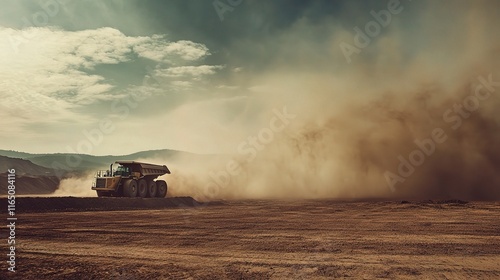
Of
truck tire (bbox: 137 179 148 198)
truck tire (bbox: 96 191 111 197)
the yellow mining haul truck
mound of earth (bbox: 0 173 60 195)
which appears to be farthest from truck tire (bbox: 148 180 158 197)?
mound of earth (bbox: 0 173 60 195)

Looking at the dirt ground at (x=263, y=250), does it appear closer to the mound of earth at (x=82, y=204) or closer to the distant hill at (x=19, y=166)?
the mound of earth at (x=82, y=204)

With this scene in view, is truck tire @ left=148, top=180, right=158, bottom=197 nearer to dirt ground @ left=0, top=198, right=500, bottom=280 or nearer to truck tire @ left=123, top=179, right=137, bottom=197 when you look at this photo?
truck tire @ left=123, top=179, right=137, bottom=197

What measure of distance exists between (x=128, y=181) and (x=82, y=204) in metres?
3.76

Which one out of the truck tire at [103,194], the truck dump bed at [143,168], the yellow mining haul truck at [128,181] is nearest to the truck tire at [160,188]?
the yellow mining haul truck at [128,181]

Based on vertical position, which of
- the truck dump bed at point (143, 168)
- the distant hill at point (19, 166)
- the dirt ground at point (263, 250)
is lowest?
the dirt ground at point (263, 250)

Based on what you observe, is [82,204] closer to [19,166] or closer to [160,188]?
[160,188]

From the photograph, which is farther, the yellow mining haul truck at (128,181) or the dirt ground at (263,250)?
the yellow mining haul truck at (128,181)

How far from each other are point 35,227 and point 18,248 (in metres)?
4.75

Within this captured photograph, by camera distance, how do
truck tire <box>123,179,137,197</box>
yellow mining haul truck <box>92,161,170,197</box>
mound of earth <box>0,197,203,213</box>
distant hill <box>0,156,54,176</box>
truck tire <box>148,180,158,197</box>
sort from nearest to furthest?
mound of earth <box>0,197,203,213</box> < yellow mining haul truck <box>92,161,170,197</box> < truck tire <box>123,179,137,197</box> < truck tire <box>148,180,158,197</box> < distant hill <box>0,156,54,176</box>

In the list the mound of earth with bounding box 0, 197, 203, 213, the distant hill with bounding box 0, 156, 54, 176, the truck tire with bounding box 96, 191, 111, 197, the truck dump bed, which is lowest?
the mound of earth with bounding box 0, 197, 203, 213

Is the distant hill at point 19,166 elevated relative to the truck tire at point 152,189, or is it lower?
elevated

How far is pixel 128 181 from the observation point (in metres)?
25.4

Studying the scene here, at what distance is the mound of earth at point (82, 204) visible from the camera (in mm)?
20812

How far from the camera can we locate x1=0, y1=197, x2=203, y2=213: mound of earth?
20.8m
